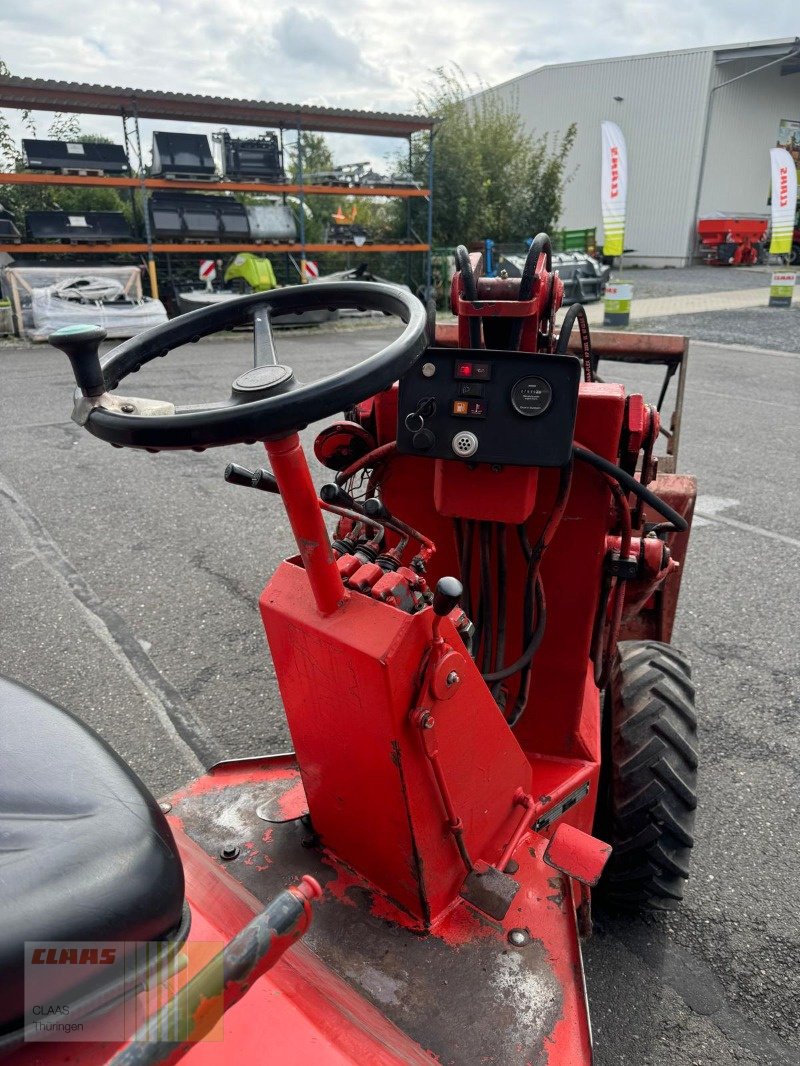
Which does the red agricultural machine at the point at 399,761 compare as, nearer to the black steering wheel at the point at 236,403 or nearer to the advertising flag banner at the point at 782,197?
the black steering wheel at the point at 236,403

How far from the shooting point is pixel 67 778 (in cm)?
115

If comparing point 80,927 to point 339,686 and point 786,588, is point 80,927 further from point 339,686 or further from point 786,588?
point 786,588

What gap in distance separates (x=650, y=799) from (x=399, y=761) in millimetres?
875

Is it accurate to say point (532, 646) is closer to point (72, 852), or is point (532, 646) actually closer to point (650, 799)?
point (650, 799)

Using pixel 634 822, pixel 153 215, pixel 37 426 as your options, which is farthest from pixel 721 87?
pixel 634 822

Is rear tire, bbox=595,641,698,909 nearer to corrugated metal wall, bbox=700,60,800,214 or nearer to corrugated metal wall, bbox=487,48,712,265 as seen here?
corrugated metal wall, bbox=487,48,712,265

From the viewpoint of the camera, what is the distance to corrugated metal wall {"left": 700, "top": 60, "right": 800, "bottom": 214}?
27266 mm

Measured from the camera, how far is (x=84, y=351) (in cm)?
109

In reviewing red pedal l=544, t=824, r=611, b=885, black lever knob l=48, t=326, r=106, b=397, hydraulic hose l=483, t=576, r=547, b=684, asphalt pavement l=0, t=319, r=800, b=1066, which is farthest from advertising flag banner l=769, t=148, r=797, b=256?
black lever knob l=48, t=326, r=106, b=397

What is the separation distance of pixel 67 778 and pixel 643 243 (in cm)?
3090

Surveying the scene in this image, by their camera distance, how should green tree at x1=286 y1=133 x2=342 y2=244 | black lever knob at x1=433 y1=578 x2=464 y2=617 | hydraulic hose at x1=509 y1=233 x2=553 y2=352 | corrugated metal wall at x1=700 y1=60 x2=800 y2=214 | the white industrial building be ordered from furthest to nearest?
corrugated metal wall at x1=700 y1=60 x2=800 y2=214, the white industrial building, green tree at x1=286 y1=133 x2=342 y2=244, hydraulic hose at x1=509 y1=233 x2=553 y2=352, black lever knob at x1=433 y1=578 x2=464 y2=617

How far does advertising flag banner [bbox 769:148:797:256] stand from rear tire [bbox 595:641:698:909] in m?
21.6

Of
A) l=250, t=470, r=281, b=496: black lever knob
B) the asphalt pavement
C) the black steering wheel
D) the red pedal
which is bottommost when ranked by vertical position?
the asphalt pavement

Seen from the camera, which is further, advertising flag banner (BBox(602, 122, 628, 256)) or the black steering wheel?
advertising flag banner (BBox(602, 122, 628, 256))
